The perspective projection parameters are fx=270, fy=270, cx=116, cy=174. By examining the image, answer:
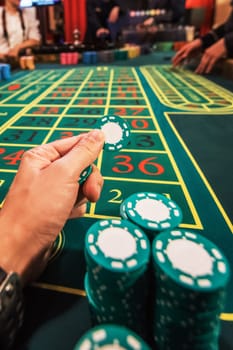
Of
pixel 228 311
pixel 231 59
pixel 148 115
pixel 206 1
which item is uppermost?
pixel 206 1

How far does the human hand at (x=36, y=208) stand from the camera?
21.2 inches

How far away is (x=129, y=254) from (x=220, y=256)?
0.15m

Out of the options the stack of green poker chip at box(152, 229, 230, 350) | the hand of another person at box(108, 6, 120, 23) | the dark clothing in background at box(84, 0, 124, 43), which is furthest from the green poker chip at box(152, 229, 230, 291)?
the hand of another person at box(108, 6, 120, 23)

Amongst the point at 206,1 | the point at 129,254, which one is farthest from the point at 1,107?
the point at 206,1

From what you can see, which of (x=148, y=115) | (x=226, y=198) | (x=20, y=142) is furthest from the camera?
(x=148, y=115)

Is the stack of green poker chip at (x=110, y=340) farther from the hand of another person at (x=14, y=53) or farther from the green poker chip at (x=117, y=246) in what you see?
the hand of another person at (x=14, y=53)

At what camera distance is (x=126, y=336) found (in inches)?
14.7

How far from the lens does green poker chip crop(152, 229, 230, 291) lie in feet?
1.27

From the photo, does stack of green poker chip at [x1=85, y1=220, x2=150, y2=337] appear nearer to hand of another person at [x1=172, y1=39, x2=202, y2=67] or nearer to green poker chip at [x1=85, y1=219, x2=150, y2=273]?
green poker chip at [x1=85, y1=219, x2=150, y2=273]

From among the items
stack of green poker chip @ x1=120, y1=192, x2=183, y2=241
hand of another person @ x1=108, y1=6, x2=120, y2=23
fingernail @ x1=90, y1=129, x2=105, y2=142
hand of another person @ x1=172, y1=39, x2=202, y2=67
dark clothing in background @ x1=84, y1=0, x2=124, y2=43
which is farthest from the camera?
dark clothing in background @ x1=84, y1=0, x2=124, y2=43

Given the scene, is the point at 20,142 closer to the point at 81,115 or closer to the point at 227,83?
the point at 81,115

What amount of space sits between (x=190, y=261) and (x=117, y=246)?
0.12m

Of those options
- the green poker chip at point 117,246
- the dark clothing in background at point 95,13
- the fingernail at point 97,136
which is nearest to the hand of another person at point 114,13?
the dark clothing in background at point 95,13

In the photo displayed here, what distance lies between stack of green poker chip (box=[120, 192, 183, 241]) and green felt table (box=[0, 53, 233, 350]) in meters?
0.21
